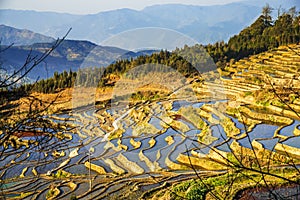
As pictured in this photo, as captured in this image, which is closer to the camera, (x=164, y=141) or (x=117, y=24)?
(x=164, y=141)

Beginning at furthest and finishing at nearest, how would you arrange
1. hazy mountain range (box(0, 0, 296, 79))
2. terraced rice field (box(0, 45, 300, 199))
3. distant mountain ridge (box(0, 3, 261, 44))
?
distant mountain ridge (box(0, 3, 261, 44)) → hazy mountain range (box(0, 0, 296, 79)) → terraced rice field (box(0, 45, 300, 199))

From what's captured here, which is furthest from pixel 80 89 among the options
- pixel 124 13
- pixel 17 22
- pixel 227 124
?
pixel 17 22

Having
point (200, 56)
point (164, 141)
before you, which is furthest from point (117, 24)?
point (164, 141)

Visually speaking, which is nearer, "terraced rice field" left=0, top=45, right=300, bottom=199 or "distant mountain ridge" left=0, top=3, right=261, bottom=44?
"terraced rice field" left=0, top=45, right=300, bottom=199

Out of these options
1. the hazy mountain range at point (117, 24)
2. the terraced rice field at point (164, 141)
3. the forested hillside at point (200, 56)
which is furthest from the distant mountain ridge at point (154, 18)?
the terraced rice field at point (164, 141)

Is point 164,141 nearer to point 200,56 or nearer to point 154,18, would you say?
point 200,56

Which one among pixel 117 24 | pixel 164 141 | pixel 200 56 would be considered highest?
pixel 117 24

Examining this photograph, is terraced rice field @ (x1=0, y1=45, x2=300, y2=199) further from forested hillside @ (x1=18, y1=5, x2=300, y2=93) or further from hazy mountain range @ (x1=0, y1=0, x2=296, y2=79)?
hazy mountain range @ (x1=0, y1=0, x2=296, y2=79)

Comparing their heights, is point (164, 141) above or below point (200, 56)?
below

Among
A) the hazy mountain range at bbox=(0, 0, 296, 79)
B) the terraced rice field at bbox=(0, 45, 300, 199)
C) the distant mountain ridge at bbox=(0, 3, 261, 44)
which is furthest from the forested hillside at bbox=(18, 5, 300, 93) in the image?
the distant mountain ridge at bbox=(0, 3, 261, 44)
